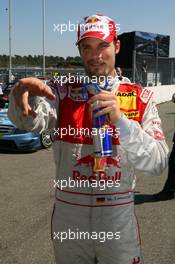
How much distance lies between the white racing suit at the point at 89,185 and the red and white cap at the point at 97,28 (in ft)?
0.84

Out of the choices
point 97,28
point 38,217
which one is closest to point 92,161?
point 97,28

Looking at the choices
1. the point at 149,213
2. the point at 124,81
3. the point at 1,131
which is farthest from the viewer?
the point at 1,131

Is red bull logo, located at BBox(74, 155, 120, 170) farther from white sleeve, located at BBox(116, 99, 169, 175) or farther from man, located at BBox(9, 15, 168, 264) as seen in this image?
white sleeve, located at BBox(116, 99, 169, 175)

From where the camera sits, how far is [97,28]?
198 centimetres

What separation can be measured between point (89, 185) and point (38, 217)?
3.17 meters

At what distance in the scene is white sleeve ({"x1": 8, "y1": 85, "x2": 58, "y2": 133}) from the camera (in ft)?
6.28

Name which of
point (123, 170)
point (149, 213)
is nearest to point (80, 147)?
point (123, 170)

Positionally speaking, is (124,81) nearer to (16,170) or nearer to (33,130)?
(33,130)

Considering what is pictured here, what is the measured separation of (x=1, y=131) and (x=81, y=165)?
297 inches

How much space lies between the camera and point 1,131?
30.6 feet
